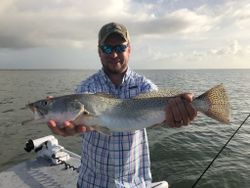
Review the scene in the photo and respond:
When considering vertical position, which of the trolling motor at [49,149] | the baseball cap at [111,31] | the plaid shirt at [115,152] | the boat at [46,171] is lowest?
the boat at [46,171]

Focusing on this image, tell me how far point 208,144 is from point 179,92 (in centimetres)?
1209

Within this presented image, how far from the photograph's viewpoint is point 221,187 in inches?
444

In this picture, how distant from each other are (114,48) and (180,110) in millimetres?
1251

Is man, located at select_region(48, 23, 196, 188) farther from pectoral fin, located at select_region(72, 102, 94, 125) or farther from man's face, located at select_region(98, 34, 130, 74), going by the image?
pectoral fin, located at select_region(72, 102, 94, 125)

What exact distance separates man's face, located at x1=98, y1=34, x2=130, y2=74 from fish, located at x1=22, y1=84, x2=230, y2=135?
0.42 m

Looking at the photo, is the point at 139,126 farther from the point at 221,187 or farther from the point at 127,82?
the point at 221,187

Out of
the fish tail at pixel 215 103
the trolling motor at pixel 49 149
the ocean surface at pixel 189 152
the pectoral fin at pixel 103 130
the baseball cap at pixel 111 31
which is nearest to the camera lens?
the pectoral fin at pixel 103 130

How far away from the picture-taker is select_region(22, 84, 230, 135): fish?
407 centimetres

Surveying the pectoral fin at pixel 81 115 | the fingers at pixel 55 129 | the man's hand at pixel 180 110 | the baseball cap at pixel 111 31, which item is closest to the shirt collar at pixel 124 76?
the baseball cap at pixel 111 31

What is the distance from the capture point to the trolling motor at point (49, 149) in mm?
8156

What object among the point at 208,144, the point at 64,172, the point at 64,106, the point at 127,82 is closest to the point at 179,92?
the point at 127,82

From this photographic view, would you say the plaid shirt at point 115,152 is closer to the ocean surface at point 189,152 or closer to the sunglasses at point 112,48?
the sunglasses at point 112,48

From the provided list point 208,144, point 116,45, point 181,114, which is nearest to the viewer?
point 181,114

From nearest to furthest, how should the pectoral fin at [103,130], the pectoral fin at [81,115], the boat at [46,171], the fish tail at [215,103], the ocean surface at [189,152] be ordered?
the pectoral fin at [103,130]
the pectoral fin at [81,115]
the fish tail at [215,103]
the boat at [46,171]
the ocean surface at [189,152]
